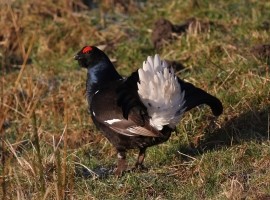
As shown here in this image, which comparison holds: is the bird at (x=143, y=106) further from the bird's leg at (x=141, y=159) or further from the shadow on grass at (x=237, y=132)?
the shadow on grass at (x=237, y=132)

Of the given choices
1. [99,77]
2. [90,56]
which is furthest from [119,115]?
[90,56]

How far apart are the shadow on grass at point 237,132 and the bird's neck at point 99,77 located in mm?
756

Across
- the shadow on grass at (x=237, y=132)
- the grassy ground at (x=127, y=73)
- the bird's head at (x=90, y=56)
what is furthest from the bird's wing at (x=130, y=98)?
the shadow on grass at (x=237, y=132)

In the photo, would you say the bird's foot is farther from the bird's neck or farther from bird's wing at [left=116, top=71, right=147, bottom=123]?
the bird's neck

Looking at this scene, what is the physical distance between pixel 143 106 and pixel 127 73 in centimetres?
Result: 264

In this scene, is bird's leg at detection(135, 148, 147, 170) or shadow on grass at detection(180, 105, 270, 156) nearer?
bird's leg at detection(135, 148, 147, 170)

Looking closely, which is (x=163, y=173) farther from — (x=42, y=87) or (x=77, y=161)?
(x=42, y=87)

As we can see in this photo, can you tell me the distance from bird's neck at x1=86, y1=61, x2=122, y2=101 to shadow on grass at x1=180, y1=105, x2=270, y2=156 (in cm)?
76

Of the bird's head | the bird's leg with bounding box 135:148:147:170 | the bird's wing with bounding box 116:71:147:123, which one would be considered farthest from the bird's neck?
the bird's leg with bounding box 135:148:147:170

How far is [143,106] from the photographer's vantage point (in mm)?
4695

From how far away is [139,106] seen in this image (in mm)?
4680

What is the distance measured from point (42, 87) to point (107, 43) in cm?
116

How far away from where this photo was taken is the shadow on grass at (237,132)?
209 inches

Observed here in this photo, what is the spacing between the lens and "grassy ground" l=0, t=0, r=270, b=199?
14.7 ft
